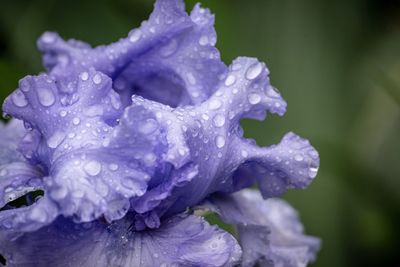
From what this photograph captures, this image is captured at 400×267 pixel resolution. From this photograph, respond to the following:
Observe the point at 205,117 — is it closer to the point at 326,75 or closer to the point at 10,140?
the point at 10,140

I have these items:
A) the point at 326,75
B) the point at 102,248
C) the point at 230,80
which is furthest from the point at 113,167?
the point at 326,75

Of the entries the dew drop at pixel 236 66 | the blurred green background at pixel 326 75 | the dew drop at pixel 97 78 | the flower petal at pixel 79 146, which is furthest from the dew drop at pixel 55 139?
the blurred green background at pixel 326 75

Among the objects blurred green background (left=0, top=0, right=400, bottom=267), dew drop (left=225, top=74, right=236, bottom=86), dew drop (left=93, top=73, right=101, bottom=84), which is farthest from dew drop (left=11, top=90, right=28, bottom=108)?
blurred green background (left=0, top=0, right=400, bottom=267)

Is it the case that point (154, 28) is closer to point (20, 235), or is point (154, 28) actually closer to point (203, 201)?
point (203, 201)

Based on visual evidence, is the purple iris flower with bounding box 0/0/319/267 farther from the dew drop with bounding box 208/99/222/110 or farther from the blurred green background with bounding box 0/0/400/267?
the blurred green background with bounding box 0/0/400/267

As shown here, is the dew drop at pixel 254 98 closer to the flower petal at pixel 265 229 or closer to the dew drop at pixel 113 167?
the flower petal at pixel 265 229

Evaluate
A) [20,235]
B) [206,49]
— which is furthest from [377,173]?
[20,235]
